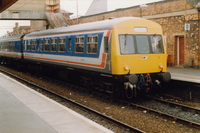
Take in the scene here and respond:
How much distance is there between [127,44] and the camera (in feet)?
Result: 34.7

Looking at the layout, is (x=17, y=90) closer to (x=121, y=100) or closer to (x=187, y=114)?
(x=121, y=100)

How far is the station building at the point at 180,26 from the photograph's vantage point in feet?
59.2

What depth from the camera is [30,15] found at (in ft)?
112

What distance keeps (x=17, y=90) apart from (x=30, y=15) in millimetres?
23689

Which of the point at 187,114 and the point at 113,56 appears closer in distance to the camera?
the point at 187,114

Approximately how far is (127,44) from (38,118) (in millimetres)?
4663

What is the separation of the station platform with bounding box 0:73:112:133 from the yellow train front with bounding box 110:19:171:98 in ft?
9.16

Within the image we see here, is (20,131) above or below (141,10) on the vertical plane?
below

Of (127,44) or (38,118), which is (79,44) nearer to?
(127,44)

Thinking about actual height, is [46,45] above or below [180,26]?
below

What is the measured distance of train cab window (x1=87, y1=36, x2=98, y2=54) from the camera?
11.4 m

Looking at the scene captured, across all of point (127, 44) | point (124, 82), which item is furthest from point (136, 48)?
point (124, 82)

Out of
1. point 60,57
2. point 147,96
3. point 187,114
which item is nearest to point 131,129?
point 187,114

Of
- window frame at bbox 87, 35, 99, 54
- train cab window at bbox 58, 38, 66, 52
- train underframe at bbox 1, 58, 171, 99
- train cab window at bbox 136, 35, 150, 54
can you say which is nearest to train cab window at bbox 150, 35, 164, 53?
train cab window at bbox 136, 35, 150, 54
